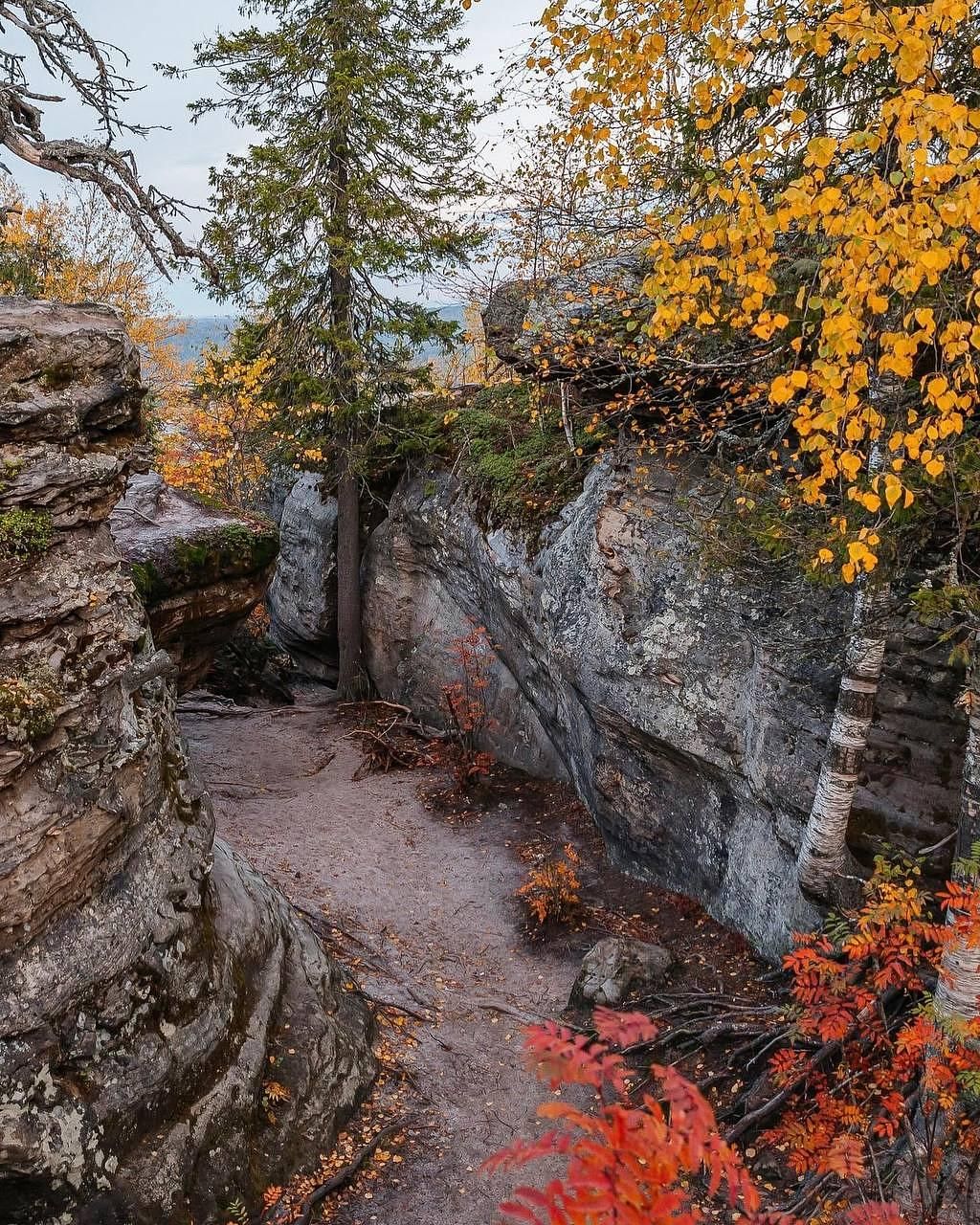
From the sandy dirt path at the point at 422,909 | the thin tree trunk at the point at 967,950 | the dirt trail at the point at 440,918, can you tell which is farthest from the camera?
the dirt trail at the point at 440,918

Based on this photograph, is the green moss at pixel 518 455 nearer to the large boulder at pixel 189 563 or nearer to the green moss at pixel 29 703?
the large boulder at pixel 189 563

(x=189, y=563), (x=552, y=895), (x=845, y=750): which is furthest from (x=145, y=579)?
(x=845, y=750)

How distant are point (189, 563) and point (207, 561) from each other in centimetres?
26

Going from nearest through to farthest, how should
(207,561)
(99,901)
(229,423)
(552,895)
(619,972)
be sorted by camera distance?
(99,901) < (619,972) < (552,895) < (207,561) < (229,423)

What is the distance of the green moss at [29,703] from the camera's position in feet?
15.3

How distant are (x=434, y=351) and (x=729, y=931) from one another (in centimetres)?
1270

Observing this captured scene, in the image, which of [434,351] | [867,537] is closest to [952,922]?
[867,537]

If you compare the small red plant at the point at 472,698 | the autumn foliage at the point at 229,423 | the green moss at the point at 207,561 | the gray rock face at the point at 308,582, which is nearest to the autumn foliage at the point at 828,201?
the green moss at the point at 207,561

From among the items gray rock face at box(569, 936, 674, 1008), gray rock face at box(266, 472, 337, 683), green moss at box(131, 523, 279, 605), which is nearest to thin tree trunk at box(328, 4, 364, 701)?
gray rock face at box(266, 472, 337, 683)

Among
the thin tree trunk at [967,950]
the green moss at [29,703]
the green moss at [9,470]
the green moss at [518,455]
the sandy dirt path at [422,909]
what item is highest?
the green moss at [518,455]

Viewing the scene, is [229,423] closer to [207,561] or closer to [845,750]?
[207,561]

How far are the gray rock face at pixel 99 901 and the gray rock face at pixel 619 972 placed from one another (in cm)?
257

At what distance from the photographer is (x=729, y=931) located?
839 cm

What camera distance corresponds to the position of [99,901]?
17.2 ft
